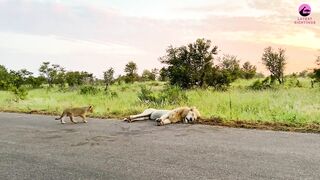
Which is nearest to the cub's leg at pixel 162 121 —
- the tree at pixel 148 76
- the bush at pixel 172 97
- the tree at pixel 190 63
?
the bush at pixel 172 97

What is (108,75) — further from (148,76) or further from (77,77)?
(148,76)

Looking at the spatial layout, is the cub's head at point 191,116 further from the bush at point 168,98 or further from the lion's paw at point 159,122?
the bush at point 168,98

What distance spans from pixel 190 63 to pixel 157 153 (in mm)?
21087

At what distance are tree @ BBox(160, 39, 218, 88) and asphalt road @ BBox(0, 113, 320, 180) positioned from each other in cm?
1683

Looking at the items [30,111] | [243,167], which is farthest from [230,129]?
[30,111]

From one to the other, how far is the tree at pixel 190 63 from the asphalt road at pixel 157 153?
1683 centimetres

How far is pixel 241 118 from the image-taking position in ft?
37.5

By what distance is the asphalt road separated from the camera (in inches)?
231

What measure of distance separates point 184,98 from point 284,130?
23.8 feet

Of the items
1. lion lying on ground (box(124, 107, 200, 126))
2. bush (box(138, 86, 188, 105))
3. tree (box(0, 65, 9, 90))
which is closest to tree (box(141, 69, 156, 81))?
tree (box(0, 65, 9, 90))

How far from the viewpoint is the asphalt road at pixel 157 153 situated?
5.88 metres

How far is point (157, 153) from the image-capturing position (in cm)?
717

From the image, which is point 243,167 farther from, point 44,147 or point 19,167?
point 44,147

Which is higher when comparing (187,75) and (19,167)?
(187,75)
